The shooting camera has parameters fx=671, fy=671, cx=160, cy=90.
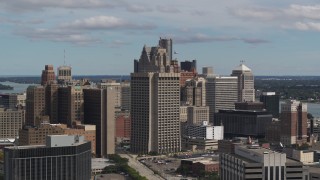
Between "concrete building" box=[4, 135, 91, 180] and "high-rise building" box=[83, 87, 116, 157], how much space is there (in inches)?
1953

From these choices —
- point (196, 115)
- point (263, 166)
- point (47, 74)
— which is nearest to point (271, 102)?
point (196, 115)

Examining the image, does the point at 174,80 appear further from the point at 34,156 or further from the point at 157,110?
the point at 34,156

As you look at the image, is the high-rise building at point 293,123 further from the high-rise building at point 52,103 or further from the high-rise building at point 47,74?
the high-rise building at point 47,74

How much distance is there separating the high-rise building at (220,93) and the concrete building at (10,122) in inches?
2122

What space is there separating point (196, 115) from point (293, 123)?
27051 mm

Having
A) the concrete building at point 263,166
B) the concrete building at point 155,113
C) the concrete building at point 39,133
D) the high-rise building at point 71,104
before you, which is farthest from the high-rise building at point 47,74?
the concrete building at point 263,166

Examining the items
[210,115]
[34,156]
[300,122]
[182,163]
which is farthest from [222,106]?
[34,156]

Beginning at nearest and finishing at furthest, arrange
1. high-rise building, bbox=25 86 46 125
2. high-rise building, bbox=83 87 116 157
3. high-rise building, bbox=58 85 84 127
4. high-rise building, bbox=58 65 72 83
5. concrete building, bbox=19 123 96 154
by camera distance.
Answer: concrete building, bbox=19 123 96 154
high-rise building, bbox=83 87 116 157
high-rise building, bbox=58 85 84 127
high-rise building, bbox=25 86 46 125
high-rise building, bbox=58 65 72 83

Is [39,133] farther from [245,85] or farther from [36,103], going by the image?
[245,85]

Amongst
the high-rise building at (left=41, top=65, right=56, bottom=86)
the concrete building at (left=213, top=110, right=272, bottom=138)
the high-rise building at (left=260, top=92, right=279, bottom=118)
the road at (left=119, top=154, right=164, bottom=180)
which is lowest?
the road at (left=119, top=154, right=164, bottom=180)

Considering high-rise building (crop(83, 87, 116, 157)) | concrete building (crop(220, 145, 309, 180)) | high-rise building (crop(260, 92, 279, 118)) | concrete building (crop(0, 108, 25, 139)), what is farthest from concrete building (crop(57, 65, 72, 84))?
concrete building (crop(220, 145, 309, 180))

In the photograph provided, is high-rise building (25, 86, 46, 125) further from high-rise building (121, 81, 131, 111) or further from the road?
high-rise building (121, 81, 131, 111)

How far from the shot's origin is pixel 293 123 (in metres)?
133

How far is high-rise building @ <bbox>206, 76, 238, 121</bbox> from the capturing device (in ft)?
570
